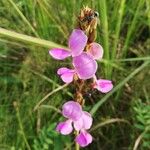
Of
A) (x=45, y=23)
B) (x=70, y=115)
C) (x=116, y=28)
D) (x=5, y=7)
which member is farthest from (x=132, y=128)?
(x=70, y=115)

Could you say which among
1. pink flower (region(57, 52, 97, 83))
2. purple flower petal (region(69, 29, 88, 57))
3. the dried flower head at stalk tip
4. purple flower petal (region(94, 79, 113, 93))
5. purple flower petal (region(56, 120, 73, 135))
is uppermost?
A: the dried flower head at stalk tip

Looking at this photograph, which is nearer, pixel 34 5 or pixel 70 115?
pixel 70 115

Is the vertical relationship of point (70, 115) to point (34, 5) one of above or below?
above

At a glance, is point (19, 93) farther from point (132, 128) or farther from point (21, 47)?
point (132, 128)

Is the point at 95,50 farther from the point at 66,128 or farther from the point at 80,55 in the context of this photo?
the point at 66,128

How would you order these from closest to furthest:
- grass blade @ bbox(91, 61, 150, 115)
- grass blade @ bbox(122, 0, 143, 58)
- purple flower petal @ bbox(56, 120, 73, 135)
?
1. purple flower petal @ bbox(56, 120, 73, 135)
2. grass blade @ bbox(91, 61, 150, 115)
3. grass blade @ bbox(122, 0, 143, 58)

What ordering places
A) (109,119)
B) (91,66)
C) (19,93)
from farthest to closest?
(19,93)
(109,119)
(91,66)

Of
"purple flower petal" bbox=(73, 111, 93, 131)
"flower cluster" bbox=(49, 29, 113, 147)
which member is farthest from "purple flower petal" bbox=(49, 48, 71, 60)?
"purple flower petal" bbox=(73, 111, 93, 131)

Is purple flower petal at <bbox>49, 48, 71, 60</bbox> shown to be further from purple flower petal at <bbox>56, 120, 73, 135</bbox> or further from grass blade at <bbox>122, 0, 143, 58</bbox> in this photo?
grass blade at <bbox>122, 0, 143, 58</bbox>
